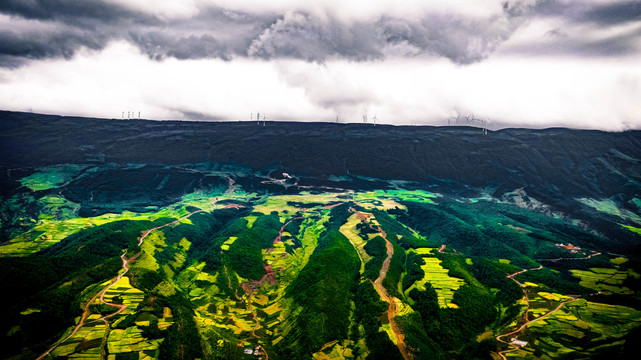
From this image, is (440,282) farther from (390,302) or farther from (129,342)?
(129,342)

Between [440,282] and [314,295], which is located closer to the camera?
[314,295]

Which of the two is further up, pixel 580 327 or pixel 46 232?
pixel 580 327

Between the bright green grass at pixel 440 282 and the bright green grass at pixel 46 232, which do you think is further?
the bright green grass at pixel 46 232

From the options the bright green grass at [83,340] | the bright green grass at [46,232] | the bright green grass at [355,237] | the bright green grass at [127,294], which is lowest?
the bright green grass at [46,232]

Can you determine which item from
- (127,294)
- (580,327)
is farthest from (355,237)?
(127,294)

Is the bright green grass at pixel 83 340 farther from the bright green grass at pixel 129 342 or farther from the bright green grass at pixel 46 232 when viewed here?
the bright green grass at pixel 46 232

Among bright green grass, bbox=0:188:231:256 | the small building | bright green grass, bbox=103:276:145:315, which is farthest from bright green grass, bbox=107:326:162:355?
bright green grass, bbox=0:188:231:256

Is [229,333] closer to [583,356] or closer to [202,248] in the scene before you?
[202,248]

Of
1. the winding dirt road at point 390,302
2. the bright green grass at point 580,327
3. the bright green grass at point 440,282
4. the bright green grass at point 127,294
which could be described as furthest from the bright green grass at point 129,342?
the bright green grass at point 580,327

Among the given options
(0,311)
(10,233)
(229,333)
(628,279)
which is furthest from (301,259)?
(10,233)

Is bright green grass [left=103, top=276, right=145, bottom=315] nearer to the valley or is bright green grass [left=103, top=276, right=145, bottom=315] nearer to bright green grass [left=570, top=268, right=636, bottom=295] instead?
the valley

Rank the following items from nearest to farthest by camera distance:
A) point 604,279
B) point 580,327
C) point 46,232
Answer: point 580,327 < point 604,279 < point 46,232
